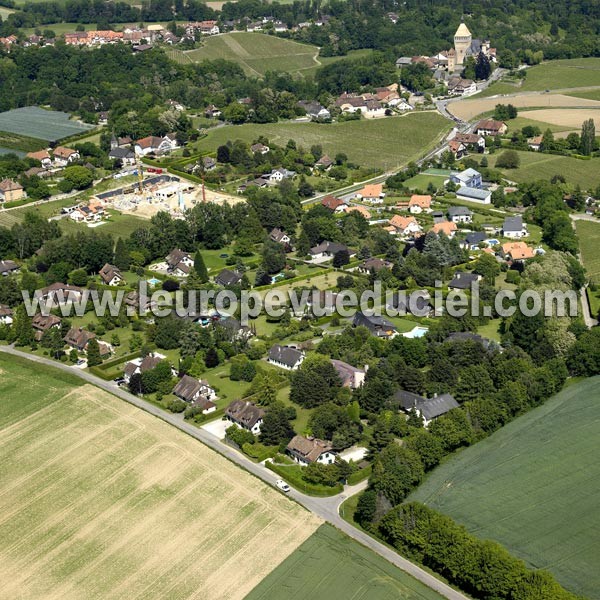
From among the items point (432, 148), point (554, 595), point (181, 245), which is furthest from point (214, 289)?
point (432, 148)

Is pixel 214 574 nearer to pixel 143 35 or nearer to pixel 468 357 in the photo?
pixel 468 357

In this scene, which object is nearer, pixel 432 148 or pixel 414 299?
pixel 414 299

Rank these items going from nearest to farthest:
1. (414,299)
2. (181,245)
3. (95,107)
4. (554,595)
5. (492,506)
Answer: (554,595) → (492,506) → (414,299) → (181,245) → (95,107)

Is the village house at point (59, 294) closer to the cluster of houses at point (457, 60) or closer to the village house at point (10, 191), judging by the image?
the village house at point (10, 191)

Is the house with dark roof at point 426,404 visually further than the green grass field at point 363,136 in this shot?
No

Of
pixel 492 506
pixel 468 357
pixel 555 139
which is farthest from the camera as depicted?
pixel 555 139

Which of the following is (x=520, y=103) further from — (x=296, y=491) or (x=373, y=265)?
(x=296, y=491)

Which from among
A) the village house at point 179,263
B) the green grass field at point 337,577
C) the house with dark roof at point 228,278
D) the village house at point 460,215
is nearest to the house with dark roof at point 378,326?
the house with dark roof at point 228,278
